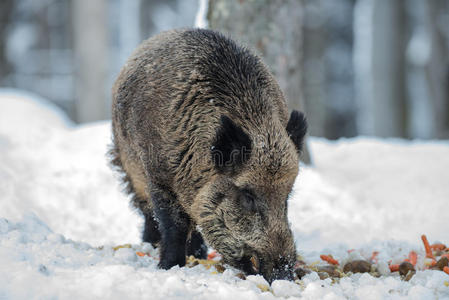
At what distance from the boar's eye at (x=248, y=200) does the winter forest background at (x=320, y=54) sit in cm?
1012

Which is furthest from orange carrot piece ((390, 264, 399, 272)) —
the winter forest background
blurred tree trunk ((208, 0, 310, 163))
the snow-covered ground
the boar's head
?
the winter forest background

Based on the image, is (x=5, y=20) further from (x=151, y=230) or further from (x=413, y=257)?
(x=413, y=257)

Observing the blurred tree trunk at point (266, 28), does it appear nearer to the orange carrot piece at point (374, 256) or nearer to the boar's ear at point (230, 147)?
the orange carrot piece at point (374, 256)

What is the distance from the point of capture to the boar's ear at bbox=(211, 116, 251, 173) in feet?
11.5

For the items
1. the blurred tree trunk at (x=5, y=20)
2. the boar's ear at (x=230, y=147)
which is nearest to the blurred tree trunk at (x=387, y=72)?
the boar's ear at (x=230, y=147)

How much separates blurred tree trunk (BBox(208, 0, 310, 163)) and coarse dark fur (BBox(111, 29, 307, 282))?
177cm

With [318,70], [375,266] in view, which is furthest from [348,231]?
[318,70]

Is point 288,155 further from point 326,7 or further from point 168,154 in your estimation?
point 326,7

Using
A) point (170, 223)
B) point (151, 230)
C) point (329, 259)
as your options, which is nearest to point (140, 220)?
point (151, 230)

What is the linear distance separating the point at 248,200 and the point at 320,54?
17.0 metres

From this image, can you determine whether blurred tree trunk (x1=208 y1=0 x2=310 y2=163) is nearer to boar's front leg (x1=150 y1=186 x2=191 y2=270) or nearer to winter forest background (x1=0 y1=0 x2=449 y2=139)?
boar's front leg (x1=150 y1=186 x2=191 y2=270)

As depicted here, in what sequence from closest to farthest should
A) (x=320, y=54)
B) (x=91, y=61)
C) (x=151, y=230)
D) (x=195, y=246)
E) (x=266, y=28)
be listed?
(x=195, y=246) → (x=151, y=230) → (x=266, y=28) → (x=91, y=61) → (x=320, y=54)

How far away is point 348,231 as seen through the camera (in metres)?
5.36

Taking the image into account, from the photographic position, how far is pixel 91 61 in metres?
13.2
